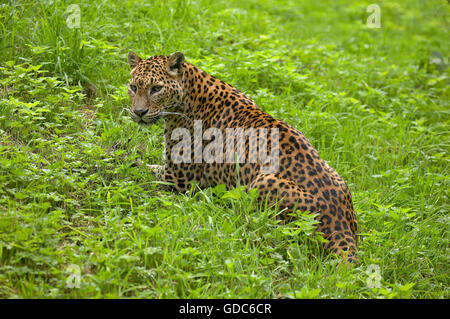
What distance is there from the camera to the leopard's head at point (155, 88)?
254 inches

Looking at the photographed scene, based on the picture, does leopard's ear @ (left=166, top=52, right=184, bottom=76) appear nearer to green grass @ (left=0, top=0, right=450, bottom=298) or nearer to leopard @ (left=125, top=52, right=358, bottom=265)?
leopard @ (left=125, top=52, right=358, bottom=265)

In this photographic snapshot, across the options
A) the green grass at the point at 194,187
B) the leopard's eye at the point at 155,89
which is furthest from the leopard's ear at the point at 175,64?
the green grass at the point at 194,187

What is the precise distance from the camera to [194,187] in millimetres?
6582

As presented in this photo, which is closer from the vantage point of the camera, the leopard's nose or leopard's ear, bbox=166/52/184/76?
the leopard's nose

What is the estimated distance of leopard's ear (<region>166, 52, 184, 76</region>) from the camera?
21.3 ft

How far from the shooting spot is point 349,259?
539 centimetres

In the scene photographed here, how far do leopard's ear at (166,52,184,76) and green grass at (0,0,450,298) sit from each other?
3.54 feet

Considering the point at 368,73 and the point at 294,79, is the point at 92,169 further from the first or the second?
the point at 368,73

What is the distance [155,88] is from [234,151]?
3.99ft

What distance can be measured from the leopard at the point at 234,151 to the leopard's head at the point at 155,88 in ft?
0.04

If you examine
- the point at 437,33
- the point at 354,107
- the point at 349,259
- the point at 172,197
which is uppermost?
the point at 437,33

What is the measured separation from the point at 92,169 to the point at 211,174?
141cm

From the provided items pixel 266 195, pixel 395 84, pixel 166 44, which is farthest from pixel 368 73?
pixel 266 195

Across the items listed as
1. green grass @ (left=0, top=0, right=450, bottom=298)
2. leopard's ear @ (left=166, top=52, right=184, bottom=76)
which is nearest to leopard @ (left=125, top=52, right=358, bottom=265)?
leopard's ear @ (left=166, top=52, right=184, bottom=76)
